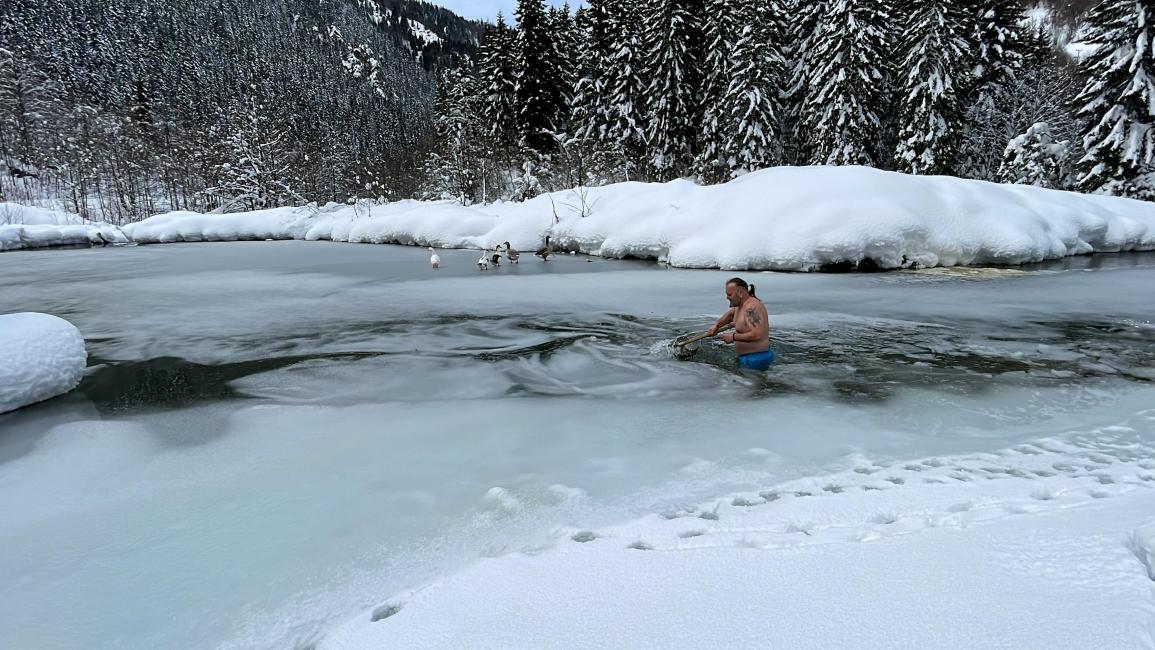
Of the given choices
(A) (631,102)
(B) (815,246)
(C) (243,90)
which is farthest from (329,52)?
(B) (815,246)

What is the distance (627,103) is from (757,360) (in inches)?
1053

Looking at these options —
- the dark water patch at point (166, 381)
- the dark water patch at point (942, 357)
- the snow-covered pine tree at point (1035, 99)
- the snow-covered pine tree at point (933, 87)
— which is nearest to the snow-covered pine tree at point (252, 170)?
the snow-covered pine tree at point (933, 87)

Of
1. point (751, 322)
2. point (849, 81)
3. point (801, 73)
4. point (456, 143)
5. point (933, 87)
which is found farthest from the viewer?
point (456, 143)

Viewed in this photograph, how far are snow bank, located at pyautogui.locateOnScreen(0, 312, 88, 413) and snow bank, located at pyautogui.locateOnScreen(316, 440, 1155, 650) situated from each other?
472 cm

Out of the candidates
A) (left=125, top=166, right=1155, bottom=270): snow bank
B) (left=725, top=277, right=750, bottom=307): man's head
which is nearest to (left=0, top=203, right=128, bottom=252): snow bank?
(left=125, top=166, right=1155, bottom=270): snow bank

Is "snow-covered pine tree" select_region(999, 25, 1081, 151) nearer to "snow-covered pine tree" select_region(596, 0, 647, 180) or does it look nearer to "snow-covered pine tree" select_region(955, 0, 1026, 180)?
"snow-covered pine tree" select_region(955, 0, 1026, 180)

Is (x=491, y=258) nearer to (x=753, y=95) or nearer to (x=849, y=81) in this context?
(x=753, y=95)

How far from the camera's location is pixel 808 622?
1847mm

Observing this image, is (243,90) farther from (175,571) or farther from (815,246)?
(175,571)

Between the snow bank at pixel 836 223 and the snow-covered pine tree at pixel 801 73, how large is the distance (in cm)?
1283

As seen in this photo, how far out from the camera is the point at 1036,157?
21.8 metres

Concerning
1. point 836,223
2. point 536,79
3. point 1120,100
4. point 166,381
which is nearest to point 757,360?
point 166,381

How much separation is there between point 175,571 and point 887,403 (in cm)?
484

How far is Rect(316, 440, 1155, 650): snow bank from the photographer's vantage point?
1.76 metres
